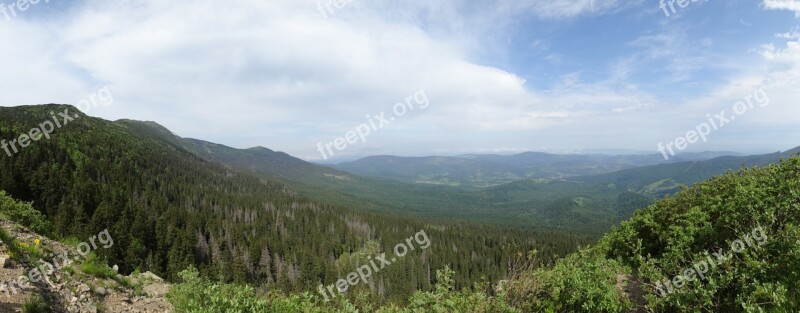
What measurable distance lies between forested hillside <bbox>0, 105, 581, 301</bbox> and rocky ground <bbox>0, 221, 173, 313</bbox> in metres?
30.7

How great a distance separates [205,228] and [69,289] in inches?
4581

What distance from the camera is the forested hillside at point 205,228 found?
7506 cm

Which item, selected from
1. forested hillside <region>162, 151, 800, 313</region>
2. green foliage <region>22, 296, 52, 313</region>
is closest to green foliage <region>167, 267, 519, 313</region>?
forested hillside <region>162, 151, 800, 313</region>

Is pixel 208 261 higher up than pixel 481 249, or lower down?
higher up

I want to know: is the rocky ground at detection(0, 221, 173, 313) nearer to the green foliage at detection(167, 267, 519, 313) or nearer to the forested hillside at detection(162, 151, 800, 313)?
the green foliage at detection(167, 267, 519, 313)

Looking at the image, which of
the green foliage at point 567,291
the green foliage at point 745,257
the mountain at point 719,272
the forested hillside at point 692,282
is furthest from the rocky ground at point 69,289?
the green foliage at point 745,257

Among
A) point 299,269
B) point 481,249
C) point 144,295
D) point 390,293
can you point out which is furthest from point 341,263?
point 144,295

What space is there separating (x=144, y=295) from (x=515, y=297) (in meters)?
21.0

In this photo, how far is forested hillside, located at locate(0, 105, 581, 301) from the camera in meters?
75.1

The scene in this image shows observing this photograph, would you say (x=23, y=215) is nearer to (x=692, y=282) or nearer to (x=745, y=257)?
(x=692, y=282)

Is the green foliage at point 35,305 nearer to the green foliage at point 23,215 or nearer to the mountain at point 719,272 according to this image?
the green foliage at point 23,215

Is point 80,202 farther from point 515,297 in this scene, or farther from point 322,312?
point 515,297

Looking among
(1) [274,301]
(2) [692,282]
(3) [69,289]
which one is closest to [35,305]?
(3) [69,289]

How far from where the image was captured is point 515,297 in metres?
18.9
